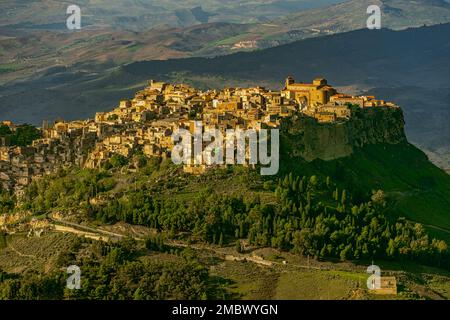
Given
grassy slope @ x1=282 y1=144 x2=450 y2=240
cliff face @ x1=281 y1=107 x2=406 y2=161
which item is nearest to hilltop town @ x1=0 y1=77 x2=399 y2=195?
cliff face @ x1=281 y1=107 x2=406 y2=161

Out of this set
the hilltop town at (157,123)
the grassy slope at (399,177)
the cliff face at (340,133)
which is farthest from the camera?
the cliff face at (340,133)

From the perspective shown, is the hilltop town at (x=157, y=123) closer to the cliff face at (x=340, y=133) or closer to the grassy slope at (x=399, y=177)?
the cliff face at (x=340, y=133)

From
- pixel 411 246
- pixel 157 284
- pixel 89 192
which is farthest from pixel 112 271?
pixel 411 246

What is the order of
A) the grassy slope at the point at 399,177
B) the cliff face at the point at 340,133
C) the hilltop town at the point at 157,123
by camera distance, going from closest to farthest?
the grassy slope at the point at 399,177 < the hilltop town at the point at 157,123 < the cliff face at the point at 340,133

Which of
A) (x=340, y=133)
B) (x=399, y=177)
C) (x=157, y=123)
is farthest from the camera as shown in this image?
(x=399, y=177)

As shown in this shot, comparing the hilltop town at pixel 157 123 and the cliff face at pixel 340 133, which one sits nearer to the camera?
the hilltop town at pixel 157 123

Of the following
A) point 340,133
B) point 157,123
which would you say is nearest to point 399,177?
point 340,133

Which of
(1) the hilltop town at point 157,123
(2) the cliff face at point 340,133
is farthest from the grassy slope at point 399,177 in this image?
(1) the hilltop town at point 157,123

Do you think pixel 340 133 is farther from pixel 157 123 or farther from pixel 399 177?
pixel 157 123
